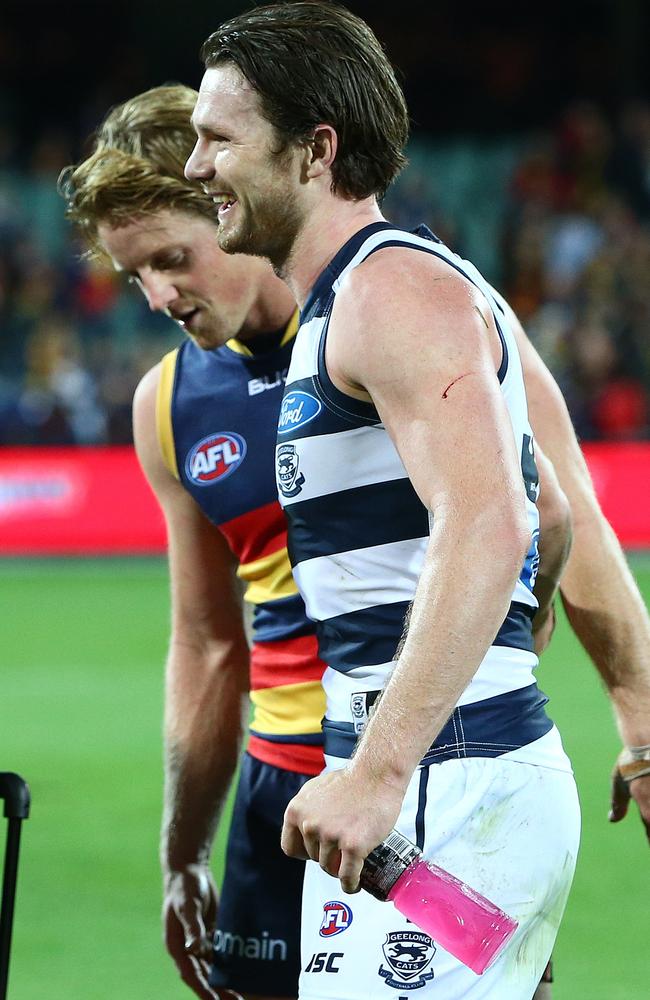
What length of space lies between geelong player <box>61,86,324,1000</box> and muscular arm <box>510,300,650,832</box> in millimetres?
565

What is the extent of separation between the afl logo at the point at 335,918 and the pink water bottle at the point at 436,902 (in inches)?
5.5

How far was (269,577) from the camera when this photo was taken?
123 inches

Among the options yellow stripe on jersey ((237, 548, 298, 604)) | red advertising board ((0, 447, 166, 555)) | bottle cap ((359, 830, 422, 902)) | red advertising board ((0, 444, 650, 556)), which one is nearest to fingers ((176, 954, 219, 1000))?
yellow stripe on jersey ((237, 548, 298, 604))

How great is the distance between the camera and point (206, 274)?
3156 millimetres

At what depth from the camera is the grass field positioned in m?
4.81

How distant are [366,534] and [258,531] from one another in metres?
0.93

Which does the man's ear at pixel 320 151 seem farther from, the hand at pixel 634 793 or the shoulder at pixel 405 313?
the hand at pixel 634 793

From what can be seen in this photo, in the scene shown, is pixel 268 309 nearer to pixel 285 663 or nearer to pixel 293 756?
pixel 285 663

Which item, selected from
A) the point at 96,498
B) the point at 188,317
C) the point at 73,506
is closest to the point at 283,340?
the point at 188,317

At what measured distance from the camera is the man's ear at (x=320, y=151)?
2.26 metres

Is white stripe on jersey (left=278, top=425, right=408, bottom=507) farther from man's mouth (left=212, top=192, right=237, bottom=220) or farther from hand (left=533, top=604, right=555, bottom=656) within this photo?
hand (left=533, top=604, right=555, bottom=656)

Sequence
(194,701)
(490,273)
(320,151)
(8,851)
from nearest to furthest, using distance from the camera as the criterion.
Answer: (320,151) < (8,851) < (194,701) < (490,273)

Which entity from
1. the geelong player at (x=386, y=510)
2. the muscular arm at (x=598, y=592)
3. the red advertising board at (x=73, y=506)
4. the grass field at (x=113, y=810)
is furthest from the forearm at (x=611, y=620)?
the red advertising board at (x=73, y=506)

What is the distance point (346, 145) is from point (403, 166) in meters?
0.17
